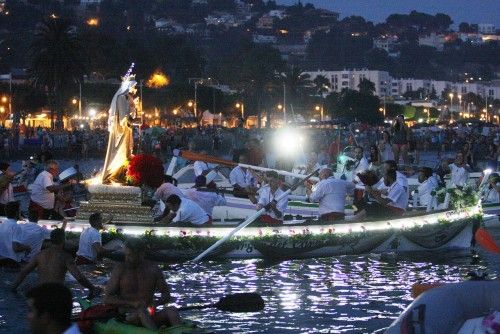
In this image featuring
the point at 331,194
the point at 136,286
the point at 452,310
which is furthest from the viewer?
the point at 331,194

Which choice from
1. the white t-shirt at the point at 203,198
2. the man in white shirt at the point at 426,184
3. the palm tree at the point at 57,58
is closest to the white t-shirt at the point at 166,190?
the white t-shirt at the point at 203,198

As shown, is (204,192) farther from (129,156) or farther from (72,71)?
(72,71)

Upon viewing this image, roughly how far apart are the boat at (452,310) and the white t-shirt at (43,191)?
41.9 ft

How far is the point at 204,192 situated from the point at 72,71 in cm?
6558

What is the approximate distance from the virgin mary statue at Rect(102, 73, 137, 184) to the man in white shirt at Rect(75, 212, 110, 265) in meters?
2.68

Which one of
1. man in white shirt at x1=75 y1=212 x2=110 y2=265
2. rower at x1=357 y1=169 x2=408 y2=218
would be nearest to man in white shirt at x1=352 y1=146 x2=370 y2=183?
rower at x1=357 y1=169 x2=408 y2=218

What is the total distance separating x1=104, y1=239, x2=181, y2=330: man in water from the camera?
477 inches

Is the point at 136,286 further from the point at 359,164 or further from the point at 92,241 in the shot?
the point at 359,164

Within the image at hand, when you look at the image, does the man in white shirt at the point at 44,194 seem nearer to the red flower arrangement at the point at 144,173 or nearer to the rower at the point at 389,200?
the red flower arrangement at the point at 144,173

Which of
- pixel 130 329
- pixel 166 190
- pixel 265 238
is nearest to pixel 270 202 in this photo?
pixel 265 238

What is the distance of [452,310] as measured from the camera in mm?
10445

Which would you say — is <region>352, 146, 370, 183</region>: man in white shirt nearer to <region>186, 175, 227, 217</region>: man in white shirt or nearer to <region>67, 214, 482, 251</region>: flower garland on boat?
<region>186, 175, 227, 217</region>: man in white shirt

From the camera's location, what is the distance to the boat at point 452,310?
33.0 ft

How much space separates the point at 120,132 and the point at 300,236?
13.7ft
